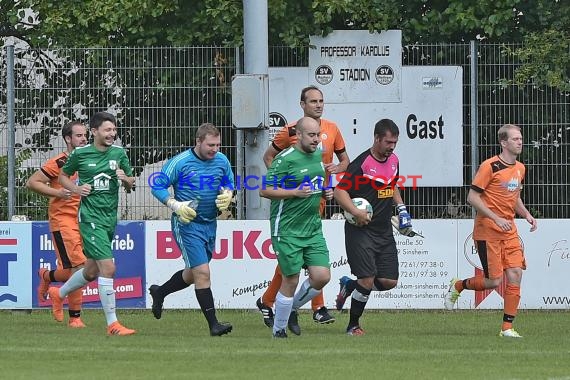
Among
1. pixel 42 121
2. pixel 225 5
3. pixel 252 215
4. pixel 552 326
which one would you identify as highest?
pixel 225 5

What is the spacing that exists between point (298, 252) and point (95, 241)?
6.71ft

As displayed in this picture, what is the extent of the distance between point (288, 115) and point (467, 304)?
3.60 metres

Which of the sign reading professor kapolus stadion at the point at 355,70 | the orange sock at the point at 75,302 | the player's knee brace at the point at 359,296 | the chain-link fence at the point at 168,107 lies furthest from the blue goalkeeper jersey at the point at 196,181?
the sign reading professor kapolus stadion at the point at 355,70

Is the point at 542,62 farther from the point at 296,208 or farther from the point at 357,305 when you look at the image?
the point at 296,208

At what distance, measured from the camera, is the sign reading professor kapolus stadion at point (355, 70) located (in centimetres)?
1878

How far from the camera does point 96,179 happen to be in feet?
44.5

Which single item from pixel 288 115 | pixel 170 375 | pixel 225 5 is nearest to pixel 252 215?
pixel 288 115

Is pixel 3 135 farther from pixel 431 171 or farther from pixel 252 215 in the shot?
pixel 431 171

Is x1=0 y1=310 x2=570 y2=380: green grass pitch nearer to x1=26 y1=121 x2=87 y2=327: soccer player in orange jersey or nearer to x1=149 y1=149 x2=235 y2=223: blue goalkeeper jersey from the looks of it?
x1=26 y1=121 x2=87 y2=327: soccer player in orange jersey

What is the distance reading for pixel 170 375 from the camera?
1007 cm

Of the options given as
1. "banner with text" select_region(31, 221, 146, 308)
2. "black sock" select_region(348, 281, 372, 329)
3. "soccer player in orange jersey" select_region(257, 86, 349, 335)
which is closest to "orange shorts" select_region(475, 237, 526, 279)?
"black sock" select_region(348, 281, 372, 329)

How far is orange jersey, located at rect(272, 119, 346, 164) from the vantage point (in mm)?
14234

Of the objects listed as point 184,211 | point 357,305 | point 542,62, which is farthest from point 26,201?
point 542,62

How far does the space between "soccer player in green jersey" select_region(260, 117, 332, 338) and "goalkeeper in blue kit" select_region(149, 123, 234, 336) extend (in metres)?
0.52
